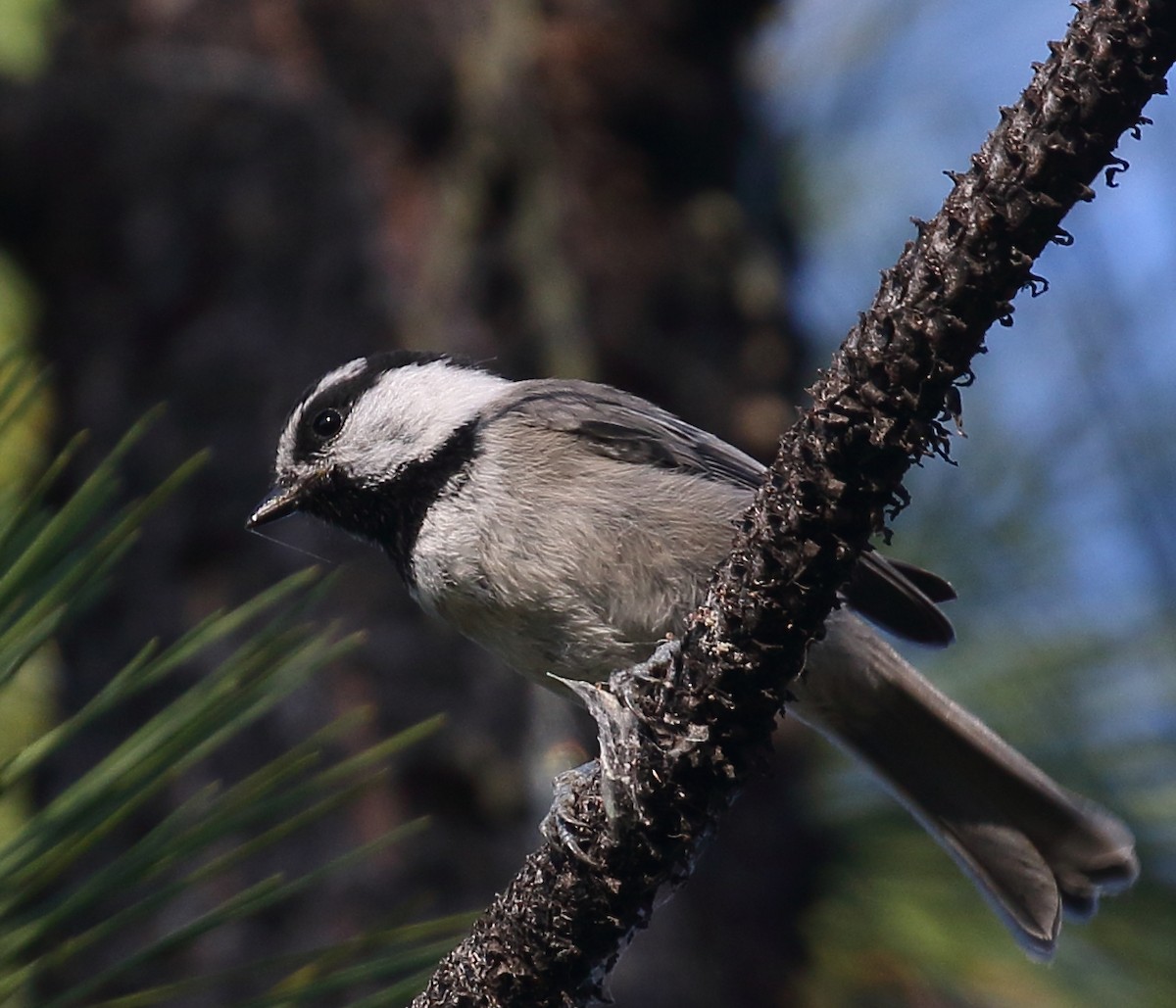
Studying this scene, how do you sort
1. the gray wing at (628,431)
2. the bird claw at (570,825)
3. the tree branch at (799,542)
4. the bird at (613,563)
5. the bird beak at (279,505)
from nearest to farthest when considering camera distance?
1. the tree branch at (799,542)
2. the bird claw at (570,825)
3. the bird at (613,563)
4. the gray wing at (628,431)
5. the bird beak at (279,505)

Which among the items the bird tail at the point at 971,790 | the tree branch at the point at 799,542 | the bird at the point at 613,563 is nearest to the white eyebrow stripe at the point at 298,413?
the bird at the point at 613,563

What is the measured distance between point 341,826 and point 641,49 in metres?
2.49

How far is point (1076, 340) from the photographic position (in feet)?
9.64

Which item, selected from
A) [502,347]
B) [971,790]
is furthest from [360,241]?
[971,790]

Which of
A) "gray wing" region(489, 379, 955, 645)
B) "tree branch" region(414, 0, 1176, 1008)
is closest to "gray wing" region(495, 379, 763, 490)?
"gray wing" region(489, 379, 955, 645)

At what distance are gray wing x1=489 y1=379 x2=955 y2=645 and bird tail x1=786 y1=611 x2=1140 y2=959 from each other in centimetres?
15

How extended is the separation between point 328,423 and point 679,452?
76 centimetres

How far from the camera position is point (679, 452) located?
2.77 metres

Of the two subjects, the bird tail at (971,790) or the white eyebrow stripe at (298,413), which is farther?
the white eyebrow stripe at (298,413)

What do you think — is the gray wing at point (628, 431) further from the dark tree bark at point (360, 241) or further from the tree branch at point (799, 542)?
the tree branch at point (799, 542)

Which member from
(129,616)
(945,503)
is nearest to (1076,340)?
(945,503)

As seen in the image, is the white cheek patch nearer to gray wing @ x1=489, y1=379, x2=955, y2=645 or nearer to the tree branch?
gray wing @ x1=489, y1=379, x2=955, y2=645

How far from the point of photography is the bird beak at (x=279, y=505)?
2.91 meters

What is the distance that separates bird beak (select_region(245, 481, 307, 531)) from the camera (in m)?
2.91
